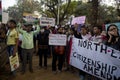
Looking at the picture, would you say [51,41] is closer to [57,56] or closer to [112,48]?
[57,56]

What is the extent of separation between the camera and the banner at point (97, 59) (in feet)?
21.5

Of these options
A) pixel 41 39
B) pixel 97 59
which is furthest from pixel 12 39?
pixel 97 59

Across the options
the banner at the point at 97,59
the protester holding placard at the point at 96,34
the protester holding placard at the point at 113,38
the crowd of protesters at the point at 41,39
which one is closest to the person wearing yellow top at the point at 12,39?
the crowd of protesters at the point at 41,39

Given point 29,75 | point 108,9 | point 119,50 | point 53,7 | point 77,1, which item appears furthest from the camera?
point 77,1

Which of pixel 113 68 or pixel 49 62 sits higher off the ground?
pixel 113 68

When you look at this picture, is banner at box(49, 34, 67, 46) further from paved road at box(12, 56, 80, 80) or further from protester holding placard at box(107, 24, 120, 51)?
protester holding placard at box(107, 24, 120, 51)

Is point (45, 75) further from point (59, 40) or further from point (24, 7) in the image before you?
point (24, 7)

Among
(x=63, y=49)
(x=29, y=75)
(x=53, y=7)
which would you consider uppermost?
(x=53, y=7)

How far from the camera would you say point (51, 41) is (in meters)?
11.4

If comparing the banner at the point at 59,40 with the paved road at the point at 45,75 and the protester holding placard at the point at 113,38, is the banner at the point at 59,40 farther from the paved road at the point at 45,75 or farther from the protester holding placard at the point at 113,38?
the protester holding placard at the point at 113,38

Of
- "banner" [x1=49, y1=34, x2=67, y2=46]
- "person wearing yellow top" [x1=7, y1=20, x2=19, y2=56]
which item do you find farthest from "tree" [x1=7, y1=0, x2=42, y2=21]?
"person wearing yellow top" [x1=7, y1=20, x2=19, y2=56]

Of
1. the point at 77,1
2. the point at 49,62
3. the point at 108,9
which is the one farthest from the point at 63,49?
the point at 77,1

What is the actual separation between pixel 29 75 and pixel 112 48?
5.20 metres

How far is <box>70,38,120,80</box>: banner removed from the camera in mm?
6555
